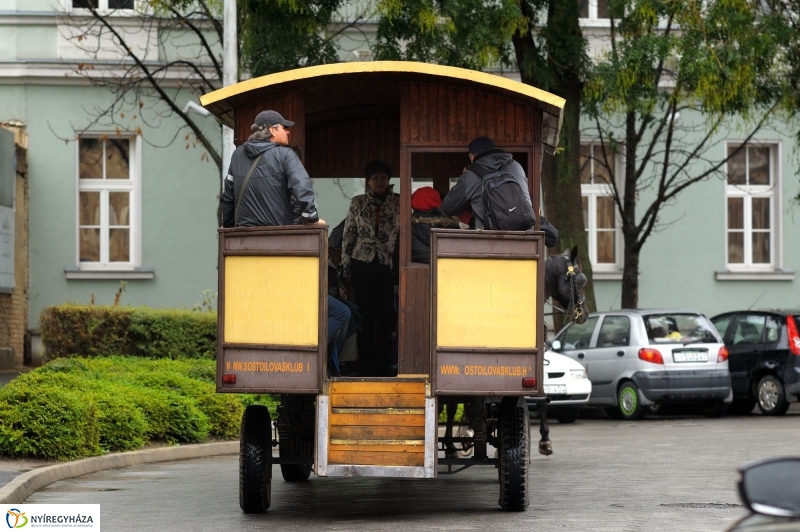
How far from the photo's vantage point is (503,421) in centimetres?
983

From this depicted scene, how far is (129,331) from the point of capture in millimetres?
20766

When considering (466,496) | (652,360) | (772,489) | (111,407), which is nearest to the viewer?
(772,489)

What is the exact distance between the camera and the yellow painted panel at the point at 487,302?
9.27m

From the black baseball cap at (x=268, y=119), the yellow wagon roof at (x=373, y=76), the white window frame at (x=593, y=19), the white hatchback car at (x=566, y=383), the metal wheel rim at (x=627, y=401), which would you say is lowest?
the metal wheel rim at (x=627, y=401)

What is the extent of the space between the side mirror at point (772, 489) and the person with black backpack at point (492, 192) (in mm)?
6674

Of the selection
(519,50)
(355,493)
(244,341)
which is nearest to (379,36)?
(519,50)

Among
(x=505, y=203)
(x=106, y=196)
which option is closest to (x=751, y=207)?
(x=106, y=196)

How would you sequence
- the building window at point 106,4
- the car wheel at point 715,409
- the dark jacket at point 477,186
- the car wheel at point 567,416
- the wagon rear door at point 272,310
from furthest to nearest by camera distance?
the building window at point 106,4 → the car wheel at point 715,409 → the car wheel at point 567,416 → the dark jacket at point 477,186 → the wagon rear door at point 272,310

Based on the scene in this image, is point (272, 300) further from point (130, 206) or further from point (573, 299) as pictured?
point (130, 206)

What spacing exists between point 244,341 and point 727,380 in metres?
12.4

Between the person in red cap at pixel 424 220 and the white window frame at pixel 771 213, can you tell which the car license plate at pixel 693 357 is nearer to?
the white window frame at pixel 771 213

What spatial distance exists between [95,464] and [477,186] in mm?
5085

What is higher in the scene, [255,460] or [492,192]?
[492,192]

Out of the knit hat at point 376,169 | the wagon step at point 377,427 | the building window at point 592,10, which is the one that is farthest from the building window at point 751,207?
the wagon step at point 377,427
